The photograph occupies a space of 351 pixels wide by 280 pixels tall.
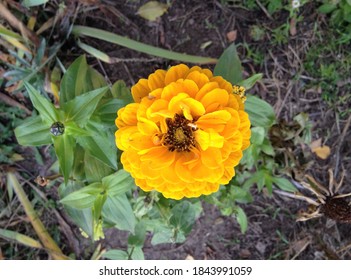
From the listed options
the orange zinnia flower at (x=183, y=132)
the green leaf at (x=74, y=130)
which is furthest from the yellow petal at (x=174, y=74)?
the green leaf at (x=74, y=130)

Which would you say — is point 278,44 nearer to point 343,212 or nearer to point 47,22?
point 343,212

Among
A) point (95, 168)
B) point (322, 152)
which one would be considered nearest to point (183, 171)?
point (95, 168)

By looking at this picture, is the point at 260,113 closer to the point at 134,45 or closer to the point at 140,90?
the point at 140,90

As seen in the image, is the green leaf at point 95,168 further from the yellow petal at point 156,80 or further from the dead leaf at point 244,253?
the dead leaf at point 244,253
